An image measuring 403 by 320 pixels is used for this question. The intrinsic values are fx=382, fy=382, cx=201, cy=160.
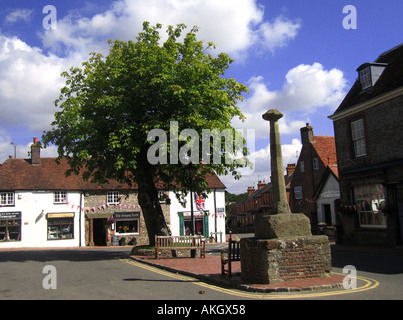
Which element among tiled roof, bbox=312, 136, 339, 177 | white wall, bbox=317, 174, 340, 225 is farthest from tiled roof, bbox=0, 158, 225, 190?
tiled roof, bbox=312, 136, 339, 177

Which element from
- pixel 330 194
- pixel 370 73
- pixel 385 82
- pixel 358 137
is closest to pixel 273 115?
pixel 385 82

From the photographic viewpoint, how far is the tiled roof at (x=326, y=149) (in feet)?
119

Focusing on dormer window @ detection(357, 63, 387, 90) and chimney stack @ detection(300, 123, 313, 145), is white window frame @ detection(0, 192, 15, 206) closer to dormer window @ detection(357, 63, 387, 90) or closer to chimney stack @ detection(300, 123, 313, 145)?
chimney stack @ detection(300, 123, 313, 145)

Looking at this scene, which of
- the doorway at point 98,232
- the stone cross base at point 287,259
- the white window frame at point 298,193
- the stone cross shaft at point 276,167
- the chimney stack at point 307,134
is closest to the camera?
the stone cross base at point 287,259

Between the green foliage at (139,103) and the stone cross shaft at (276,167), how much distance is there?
7006 millimetres

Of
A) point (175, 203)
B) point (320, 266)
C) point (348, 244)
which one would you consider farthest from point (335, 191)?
point (320, 266)

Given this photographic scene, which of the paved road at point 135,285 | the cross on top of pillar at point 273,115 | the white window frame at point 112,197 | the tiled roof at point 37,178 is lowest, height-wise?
the paved road at point 135,285

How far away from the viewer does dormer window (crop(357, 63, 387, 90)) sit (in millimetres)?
21250

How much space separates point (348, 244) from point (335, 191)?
10067mm

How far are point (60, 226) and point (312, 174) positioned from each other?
955 inches

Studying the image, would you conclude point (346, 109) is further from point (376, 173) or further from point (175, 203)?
point (175, 203)

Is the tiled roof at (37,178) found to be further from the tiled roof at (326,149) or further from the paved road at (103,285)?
the paved road at (103,285)

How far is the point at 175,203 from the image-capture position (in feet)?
121

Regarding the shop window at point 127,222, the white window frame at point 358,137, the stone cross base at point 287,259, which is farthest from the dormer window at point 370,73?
the shop window at point 127,222
